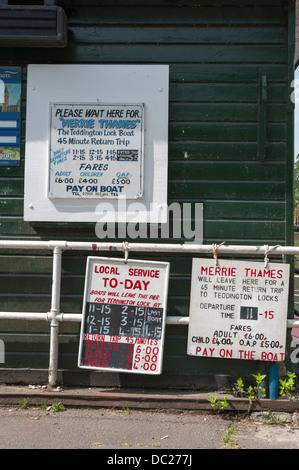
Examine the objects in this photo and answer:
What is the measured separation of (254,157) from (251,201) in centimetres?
40

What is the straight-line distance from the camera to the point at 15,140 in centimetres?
427

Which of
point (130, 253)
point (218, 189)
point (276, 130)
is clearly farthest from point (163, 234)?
point (276, 130)

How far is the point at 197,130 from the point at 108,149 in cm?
83

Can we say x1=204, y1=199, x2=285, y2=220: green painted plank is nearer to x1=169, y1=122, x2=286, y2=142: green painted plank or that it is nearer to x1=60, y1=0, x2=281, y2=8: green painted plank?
x1=169, y1=122, x2=286, y2=142: green painted plank

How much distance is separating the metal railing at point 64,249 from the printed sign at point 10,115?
2.81 feet

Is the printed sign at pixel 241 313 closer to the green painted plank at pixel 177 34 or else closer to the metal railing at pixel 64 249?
the metal railing at pixel 64 249

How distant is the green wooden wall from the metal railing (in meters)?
0.24

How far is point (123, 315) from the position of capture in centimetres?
392

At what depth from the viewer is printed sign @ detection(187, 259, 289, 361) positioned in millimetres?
3857

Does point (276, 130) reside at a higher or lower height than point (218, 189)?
higher

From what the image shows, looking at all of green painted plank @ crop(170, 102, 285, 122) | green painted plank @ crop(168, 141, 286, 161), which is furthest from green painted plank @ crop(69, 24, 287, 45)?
green painted plank @ crop(168, 141, 286, 161)
